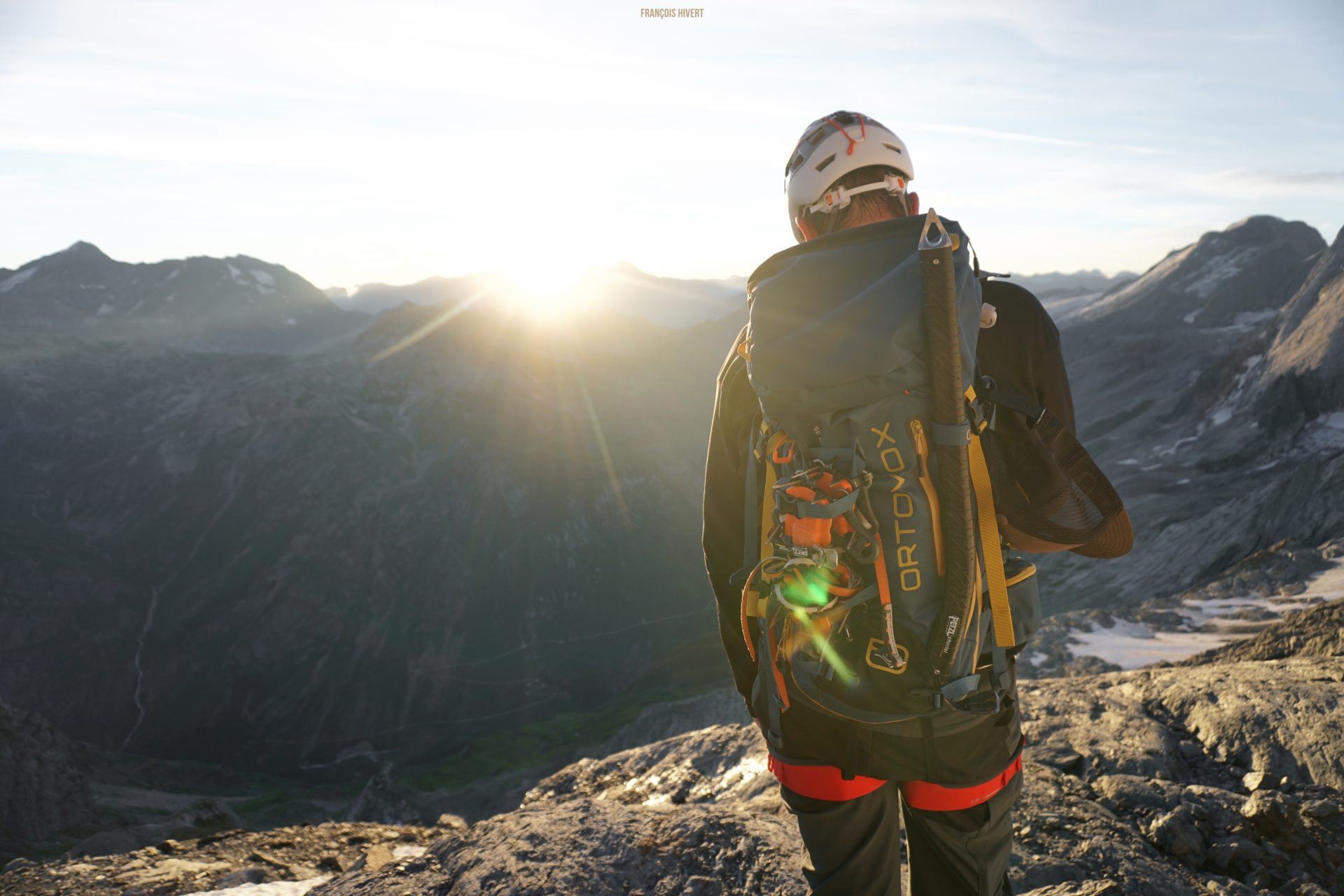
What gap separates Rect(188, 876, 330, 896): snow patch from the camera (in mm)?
7500

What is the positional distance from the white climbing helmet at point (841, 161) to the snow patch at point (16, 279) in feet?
677

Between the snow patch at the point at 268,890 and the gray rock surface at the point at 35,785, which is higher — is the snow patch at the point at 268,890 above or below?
above

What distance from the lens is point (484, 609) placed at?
93.9 metres

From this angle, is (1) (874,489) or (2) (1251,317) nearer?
(1) (874,489)

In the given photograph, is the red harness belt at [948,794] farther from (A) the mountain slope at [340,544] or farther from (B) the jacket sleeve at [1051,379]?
(A) the mountain slope at [340,544]

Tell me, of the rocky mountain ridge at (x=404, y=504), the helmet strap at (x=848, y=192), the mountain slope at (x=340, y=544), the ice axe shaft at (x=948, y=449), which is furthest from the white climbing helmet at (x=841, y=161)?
the mountain slope at (x=340, y=544)

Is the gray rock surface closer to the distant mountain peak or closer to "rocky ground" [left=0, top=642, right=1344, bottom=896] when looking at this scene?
"rocky ground" [left=0, top=642, right=1344, bottom=896]

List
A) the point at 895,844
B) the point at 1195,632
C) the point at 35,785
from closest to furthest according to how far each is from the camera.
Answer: the point at 895,844 → the point at 1195,632 → the point at 35,785

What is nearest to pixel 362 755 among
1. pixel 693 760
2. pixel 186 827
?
pixel 186 827

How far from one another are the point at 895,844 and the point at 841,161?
330 centimetres

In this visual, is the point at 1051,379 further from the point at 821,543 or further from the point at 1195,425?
the point at 1195,425

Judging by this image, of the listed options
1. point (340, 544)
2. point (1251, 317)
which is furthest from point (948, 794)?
point (1251, 317)

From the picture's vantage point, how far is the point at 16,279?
536 ft

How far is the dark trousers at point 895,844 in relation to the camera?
3.51 m
